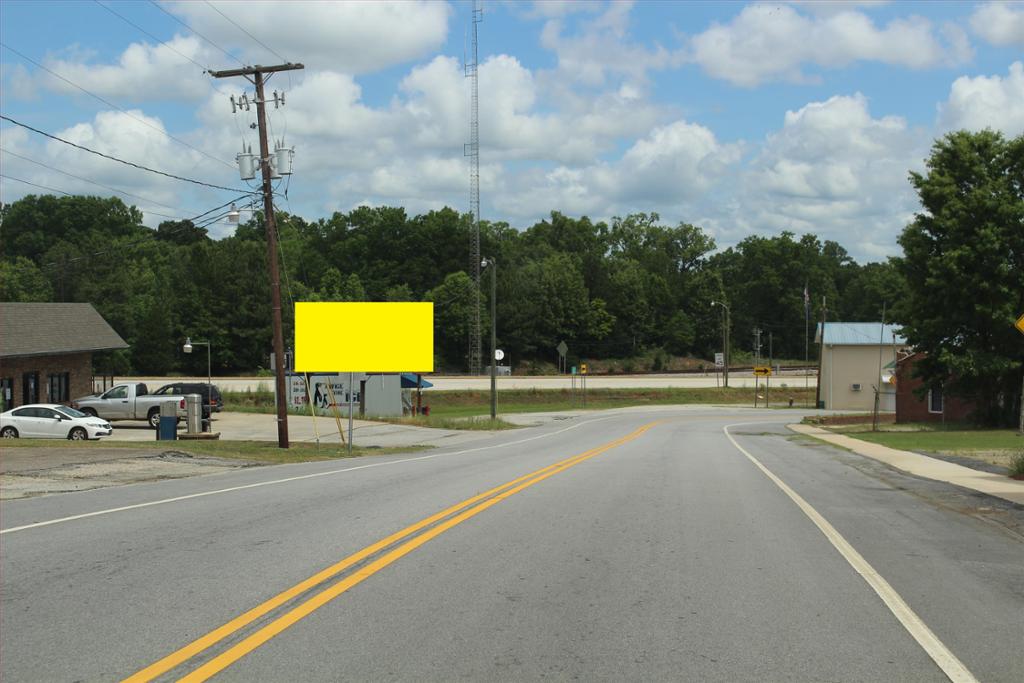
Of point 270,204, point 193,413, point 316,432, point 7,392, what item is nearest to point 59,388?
point 7,392

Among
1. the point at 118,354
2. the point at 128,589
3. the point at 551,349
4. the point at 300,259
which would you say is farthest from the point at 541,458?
the point at 300,259

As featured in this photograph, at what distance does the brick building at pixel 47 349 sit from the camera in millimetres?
41938

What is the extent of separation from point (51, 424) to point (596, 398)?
53.6 meters

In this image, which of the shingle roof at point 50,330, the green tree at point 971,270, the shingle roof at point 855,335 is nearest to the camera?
the green tree at point 971,270

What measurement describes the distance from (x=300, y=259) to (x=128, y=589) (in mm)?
119948

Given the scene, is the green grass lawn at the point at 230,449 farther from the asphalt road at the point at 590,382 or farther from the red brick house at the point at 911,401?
the asphalt road at the point at 590,382

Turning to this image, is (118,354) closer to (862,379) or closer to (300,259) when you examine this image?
(300,259)

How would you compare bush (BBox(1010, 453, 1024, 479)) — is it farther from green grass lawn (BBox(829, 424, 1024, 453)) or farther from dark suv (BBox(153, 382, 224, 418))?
dark suv (BBox(153, 382, 224, 418))

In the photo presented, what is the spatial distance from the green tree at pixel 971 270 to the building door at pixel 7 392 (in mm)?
39584

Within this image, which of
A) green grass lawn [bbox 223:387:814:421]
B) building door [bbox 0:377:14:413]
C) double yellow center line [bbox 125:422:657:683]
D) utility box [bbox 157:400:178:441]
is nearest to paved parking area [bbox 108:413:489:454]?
utility box [bbox 157:400:178:441]

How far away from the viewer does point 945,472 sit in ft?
63.4

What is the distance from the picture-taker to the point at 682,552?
931 cm

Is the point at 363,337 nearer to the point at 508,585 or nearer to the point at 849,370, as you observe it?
the point at 508,585

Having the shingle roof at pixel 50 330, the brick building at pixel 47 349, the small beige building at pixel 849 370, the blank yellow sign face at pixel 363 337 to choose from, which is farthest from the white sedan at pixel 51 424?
the small beige building at pixel 849 370
